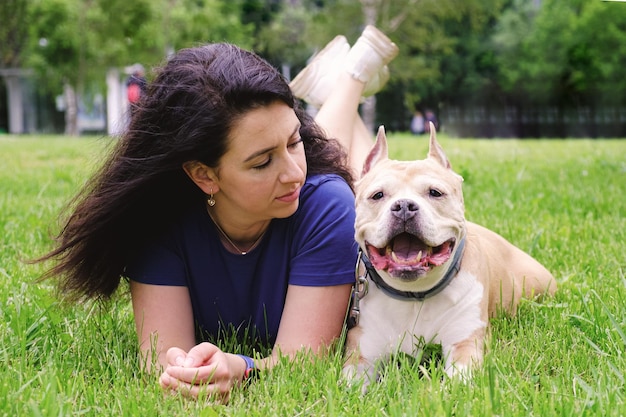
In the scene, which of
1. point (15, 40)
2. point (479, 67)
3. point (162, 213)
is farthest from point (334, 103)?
point (479, 67)

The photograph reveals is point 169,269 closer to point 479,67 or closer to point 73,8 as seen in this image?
point 73,8

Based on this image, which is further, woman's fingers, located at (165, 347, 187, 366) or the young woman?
the young woman

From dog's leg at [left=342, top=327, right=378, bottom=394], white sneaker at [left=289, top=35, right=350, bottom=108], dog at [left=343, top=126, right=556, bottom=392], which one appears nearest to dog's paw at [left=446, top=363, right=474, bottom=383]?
dog at [left=343, top=126, right=556, bottom=392]

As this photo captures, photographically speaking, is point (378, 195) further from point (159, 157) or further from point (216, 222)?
point (159, 157)

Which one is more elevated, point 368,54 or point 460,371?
point 368,54

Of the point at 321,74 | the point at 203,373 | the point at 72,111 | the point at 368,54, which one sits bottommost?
the point at 203,373

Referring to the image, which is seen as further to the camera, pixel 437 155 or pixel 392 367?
pixel 437 155

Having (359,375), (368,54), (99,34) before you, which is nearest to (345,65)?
(368,54)

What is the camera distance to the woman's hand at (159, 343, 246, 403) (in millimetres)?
2361

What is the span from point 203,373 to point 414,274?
771mm

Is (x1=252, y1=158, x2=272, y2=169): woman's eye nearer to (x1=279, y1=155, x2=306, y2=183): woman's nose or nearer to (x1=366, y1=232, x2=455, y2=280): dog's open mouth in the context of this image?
(x1=279, y1=155, x2=306, y2=183): woman's nose

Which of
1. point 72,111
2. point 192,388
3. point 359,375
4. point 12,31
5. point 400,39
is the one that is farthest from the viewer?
point 12,31

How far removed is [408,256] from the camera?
2.70 meters

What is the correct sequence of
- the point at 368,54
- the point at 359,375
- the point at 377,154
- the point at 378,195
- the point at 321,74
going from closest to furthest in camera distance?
the point at 359,375
the point at 378,195
the point at 377,154
the point at 368,54
the point at 321,74
